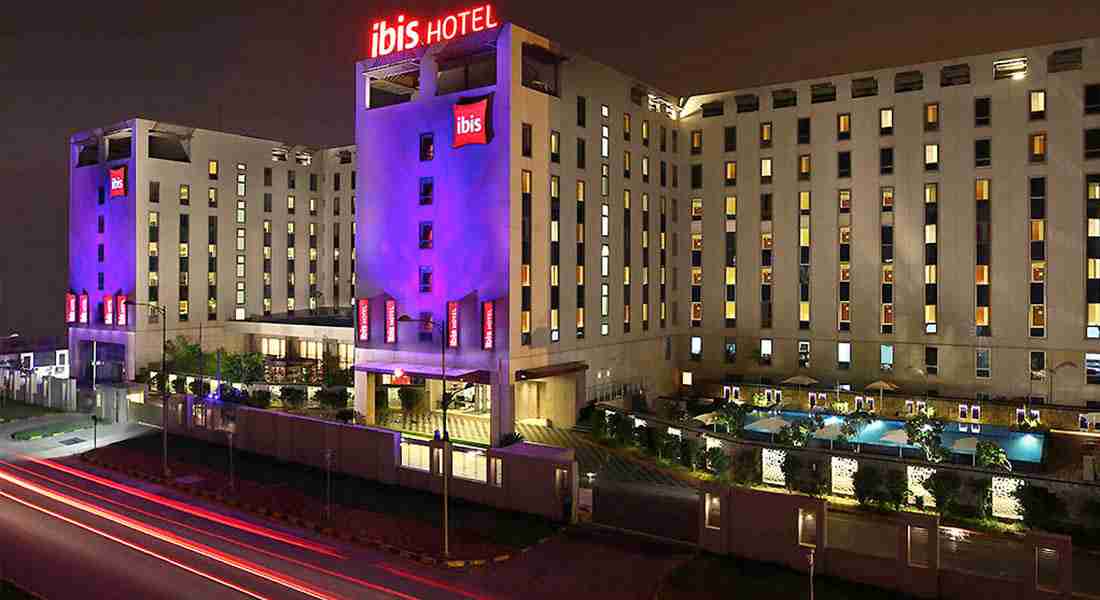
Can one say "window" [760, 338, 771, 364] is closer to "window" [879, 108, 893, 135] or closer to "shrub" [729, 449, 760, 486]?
"window" [879, 108, 893, 135]

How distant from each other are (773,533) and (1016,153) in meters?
44.6

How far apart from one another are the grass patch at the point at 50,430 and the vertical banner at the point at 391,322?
2530 centimetres

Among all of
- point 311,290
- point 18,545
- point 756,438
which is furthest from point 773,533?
point 311,290

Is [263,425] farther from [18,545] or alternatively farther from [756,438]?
[756,438]

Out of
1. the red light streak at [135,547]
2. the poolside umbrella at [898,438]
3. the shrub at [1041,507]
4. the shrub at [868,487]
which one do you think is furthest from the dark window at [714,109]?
the red light streak at [135,547]

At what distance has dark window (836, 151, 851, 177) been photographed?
2571 inches

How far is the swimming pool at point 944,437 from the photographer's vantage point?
42531 mm

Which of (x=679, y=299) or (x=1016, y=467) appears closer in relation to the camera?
(x=1016, y=467)

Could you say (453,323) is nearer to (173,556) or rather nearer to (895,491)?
(173,556)

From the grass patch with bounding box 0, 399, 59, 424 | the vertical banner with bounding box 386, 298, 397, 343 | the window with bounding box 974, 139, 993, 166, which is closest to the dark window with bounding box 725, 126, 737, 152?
the window with bounding box 974, 139, 993, 166

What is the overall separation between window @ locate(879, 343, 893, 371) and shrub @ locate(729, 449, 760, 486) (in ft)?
98.5

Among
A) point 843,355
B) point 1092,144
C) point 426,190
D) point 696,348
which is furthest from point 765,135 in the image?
point 426,190

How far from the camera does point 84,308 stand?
3300 inches

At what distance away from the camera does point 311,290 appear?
340 ft
